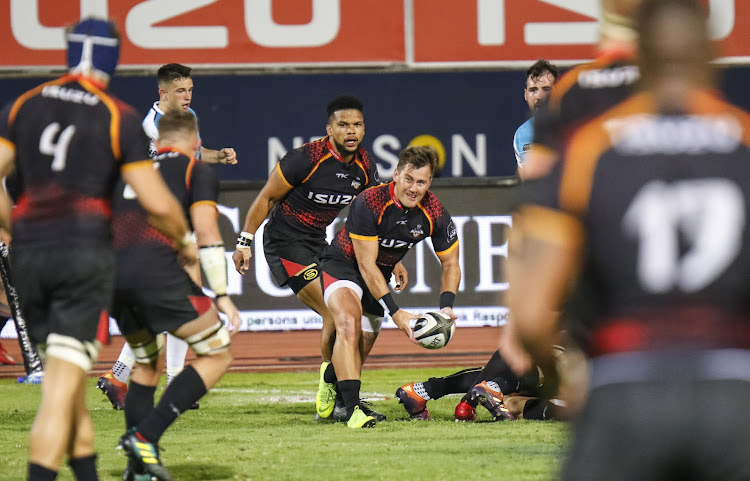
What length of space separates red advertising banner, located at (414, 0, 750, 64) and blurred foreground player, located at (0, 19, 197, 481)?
13.0 meters

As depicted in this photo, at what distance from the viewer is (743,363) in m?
2.46

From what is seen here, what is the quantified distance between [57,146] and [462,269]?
8.90m

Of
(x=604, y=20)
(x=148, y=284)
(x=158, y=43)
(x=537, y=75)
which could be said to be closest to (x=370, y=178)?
(x=537, y=75)

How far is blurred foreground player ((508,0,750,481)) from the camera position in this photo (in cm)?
240

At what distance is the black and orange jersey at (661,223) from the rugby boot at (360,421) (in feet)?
18.7

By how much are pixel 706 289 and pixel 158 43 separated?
15857 millimetres

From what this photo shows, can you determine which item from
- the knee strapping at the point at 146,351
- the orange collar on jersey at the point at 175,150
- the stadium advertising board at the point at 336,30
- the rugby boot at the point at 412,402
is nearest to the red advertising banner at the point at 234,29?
the stadium advertising board at the point at 336,30

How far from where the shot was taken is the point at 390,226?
28.3 feet

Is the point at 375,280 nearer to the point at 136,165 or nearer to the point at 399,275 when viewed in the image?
the point at 399,275

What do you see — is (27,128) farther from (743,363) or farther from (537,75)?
(537,75)

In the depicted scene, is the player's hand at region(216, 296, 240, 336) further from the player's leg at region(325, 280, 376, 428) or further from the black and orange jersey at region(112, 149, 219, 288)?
the player's leg at region(325, 280, 376, 428)

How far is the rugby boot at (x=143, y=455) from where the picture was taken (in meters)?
5.59

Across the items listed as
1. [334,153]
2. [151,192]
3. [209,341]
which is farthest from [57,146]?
[334,153]

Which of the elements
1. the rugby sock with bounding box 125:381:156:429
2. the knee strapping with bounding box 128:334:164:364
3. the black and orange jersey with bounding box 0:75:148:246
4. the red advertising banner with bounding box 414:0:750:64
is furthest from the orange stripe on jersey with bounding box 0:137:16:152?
the red advertising banner with bounding box 414:0:750:64
